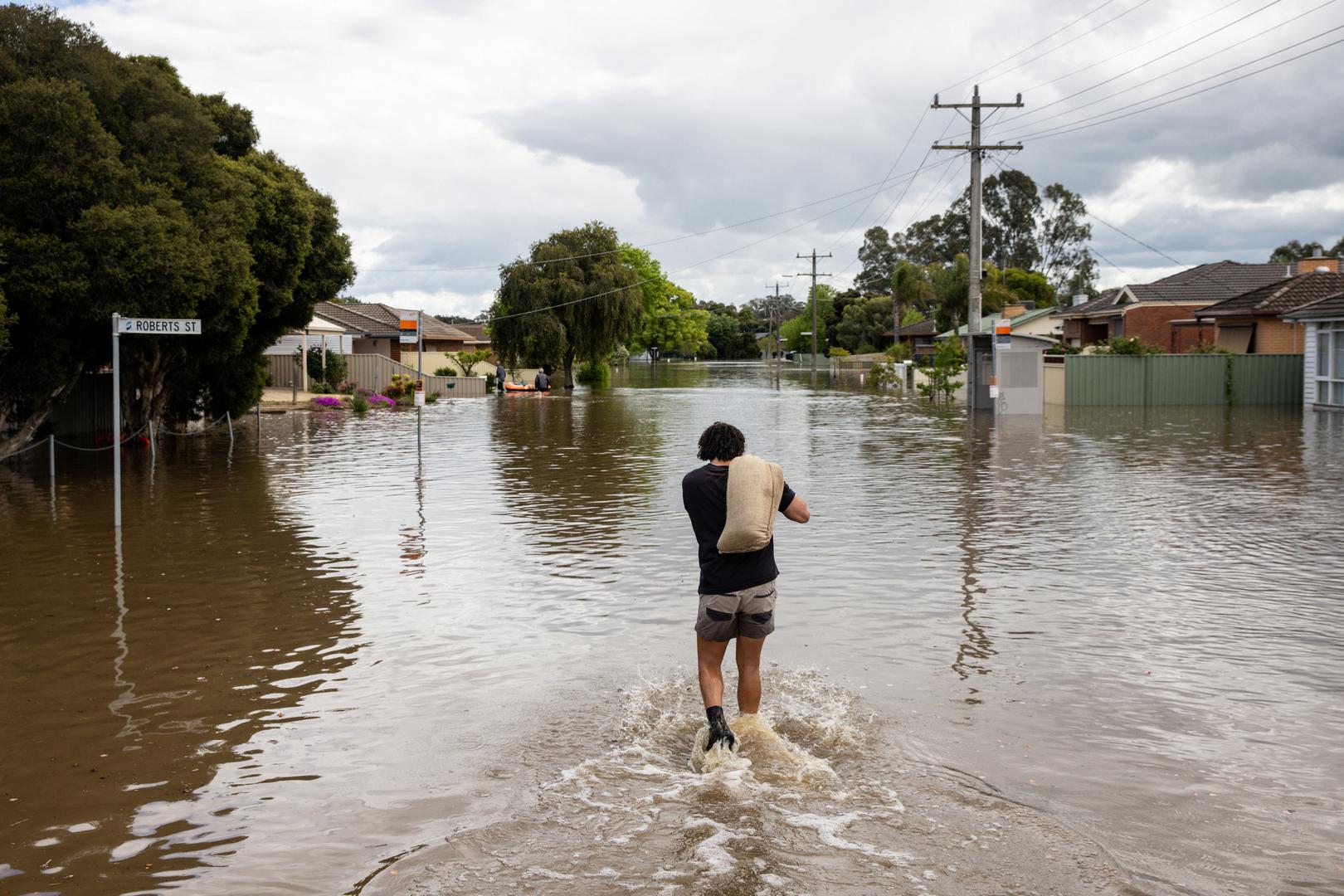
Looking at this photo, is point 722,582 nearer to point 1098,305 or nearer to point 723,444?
point 723,444

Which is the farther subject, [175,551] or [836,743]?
[175,551]

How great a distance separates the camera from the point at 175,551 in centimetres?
1266

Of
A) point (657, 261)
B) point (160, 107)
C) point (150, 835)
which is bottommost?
point (150, 835)

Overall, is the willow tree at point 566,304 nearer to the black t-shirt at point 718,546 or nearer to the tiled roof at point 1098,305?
the tiled roof at point 1098,305

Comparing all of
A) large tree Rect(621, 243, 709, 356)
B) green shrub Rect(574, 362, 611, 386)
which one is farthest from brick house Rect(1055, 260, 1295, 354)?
large tree Rect(621, 243, 709, 356)

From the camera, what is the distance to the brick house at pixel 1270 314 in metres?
42.8

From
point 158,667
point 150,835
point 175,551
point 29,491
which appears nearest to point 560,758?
point 150,835

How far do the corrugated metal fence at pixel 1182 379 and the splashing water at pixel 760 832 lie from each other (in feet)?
122

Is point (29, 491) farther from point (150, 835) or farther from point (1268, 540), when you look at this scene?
point (1268, 540)

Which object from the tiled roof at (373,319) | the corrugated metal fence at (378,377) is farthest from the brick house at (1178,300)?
the tiled roof at (373,319)

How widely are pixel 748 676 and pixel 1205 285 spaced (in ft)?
185

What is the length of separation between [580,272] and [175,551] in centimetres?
5464

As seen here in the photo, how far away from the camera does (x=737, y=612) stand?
6387mm

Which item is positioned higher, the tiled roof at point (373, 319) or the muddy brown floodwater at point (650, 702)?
the tiled roof at point (373, 319)
